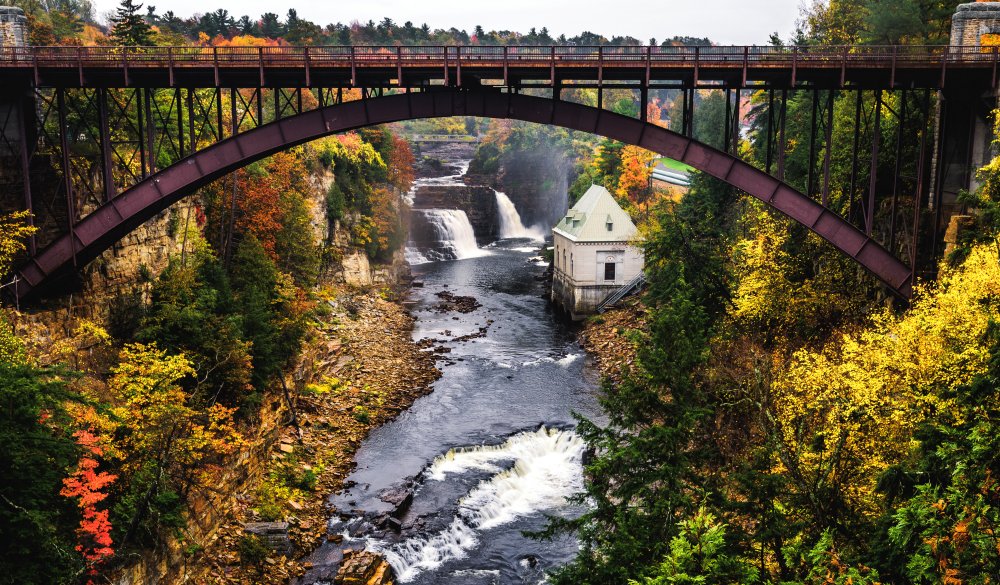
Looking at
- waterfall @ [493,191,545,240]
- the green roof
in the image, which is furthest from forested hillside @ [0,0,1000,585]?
waterfall @ [493,191,545,240]

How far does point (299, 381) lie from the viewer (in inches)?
1437

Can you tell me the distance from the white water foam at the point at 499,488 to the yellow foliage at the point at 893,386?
39.6 feet

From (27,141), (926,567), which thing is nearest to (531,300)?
(27,141)

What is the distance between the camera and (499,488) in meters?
30.5

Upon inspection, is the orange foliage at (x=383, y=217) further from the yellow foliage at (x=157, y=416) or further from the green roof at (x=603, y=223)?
the yellow foliage at (x=157, y=416)

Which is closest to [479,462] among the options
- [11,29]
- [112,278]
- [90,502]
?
[112,278]

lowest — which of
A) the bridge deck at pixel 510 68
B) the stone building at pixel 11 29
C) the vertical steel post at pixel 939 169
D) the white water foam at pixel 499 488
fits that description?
the white water foam at pixel 499 488

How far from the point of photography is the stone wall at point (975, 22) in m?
27.6

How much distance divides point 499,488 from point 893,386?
16078 millimetres

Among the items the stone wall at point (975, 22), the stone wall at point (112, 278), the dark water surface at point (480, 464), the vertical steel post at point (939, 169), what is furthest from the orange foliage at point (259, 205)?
the stone wall at point (975, 22)

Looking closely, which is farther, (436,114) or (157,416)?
(436,114)

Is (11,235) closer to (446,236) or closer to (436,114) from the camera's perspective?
(436,114)

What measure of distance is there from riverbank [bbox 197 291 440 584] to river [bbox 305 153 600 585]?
844 mm

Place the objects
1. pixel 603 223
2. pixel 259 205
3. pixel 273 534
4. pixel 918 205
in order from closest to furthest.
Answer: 1. pixel 273 534
2. pixel 918 205
3. pixel 259 205
4. pixel 603 223
